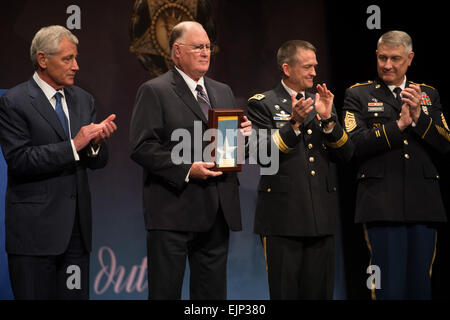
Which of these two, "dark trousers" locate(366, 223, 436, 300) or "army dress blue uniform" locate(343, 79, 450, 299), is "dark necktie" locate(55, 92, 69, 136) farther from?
"dark trousers" locate(366, 223, 436, 300)

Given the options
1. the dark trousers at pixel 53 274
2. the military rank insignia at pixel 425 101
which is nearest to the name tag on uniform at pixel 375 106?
the military rank insignia at pixel 425 101

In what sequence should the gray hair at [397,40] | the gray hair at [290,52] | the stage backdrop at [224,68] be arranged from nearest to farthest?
the gray hair at [290,52], the gray hair at [397,40], the stage backdrop at [224,68]

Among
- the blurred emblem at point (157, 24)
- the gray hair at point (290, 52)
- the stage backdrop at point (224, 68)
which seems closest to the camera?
the gray hair at point (290, 52)

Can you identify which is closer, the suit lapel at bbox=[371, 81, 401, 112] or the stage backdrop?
the suit lapel at bbox=[371, 81, 401, 112]

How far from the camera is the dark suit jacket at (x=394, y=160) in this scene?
12.8ft

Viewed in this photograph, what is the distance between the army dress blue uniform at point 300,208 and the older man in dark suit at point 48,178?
1019mm

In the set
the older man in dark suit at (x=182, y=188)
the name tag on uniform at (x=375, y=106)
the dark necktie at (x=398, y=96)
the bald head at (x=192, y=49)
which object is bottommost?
the older man in dark suit at (x=182, y=188)

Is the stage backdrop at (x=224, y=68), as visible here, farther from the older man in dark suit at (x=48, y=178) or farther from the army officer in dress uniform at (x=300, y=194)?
the older man in dark suit at (x=48, y=178)

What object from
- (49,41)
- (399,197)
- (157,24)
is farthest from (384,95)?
(49,41)

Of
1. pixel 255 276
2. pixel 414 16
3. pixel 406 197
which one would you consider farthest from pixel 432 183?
pixel 255 276

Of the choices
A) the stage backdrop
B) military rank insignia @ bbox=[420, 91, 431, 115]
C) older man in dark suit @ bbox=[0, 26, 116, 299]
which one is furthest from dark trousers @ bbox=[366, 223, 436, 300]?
older man in dark suit @ bbox=[0, 26, 116, 299]

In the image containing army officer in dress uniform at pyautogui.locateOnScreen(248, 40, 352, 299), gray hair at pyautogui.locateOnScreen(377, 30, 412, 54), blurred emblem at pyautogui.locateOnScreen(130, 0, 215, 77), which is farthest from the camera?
blurred emblem at pyautogui.locateOnScreen(130, 0, 215, 77)

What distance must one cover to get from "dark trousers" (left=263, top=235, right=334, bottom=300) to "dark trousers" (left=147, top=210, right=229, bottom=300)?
1.23 ft

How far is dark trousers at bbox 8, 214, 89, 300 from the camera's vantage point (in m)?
3.26
